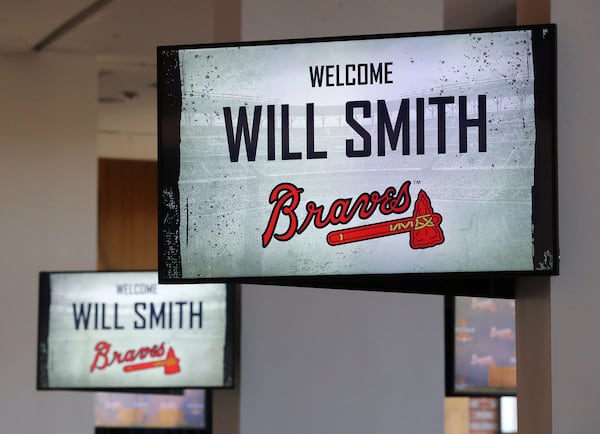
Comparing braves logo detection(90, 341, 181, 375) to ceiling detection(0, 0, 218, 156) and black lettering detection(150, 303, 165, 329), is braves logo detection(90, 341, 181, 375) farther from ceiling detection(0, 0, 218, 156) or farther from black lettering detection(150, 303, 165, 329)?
ceiling detection(0, 0, 218, 156)

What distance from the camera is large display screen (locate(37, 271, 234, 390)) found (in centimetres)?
520

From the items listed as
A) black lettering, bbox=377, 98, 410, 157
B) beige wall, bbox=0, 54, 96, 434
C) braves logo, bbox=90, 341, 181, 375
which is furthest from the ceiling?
black lettering, bbox=377, 98, 410, 157

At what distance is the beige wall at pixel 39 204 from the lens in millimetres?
7344

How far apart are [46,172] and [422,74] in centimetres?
547

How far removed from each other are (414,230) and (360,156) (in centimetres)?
22

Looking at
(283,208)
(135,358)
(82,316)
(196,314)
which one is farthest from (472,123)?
(82,316)

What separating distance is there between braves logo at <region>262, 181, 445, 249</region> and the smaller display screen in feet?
23.0

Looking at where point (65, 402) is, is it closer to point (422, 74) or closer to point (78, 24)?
point (78, 24)

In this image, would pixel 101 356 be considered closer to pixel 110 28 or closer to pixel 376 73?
pixel 110 28

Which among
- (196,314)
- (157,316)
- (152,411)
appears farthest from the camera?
(152,411)

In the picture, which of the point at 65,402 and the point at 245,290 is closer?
the point at 245,290

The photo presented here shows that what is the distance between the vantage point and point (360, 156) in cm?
253

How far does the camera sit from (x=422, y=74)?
8.20 feet

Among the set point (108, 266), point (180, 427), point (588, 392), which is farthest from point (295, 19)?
point (108, 266)
